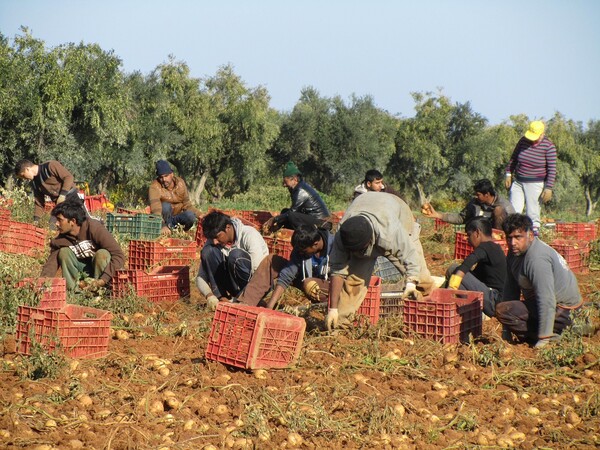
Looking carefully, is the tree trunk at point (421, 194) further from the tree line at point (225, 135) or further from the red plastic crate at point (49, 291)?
the red plastic crate at point (49, 291)

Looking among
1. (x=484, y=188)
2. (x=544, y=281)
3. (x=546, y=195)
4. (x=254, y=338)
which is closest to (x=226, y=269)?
(x=254, y=338)

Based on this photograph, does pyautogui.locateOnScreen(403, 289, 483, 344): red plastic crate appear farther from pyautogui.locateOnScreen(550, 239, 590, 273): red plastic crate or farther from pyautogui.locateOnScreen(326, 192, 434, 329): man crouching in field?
pyautogui.locateOnScreen(550, 239, 590, 273): red plastic crate

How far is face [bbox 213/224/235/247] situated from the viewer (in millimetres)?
7363

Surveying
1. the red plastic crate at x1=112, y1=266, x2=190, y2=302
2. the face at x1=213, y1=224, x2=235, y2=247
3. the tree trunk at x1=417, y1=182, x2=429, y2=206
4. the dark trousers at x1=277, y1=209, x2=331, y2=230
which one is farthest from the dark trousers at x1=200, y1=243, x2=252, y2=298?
the tree trunk at x1=417, y1=182, x2=429, y2=206

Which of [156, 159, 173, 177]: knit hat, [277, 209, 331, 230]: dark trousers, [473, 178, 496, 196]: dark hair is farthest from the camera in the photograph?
[156, 159, 173, 177]: knit hat

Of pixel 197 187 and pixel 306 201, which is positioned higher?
pixel 197 187

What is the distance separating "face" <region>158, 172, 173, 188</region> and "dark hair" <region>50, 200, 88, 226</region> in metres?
4.08

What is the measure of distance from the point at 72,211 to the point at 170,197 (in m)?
4.43

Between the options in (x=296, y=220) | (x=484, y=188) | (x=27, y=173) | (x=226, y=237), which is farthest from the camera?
(x=296, y=220)

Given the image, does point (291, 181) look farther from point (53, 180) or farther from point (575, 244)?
point (575, 244)

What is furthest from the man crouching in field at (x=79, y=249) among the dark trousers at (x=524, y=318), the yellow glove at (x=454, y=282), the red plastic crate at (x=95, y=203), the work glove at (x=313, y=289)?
the red plastic crate at (x=95, y=203)

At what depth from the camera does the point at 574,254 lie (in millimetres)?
10984

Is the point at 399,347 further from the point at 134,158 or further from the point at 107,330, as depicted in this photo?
the point at 134,158

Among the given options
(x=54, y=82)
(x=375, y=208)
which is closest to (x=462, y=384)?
(x=375, y=208)
